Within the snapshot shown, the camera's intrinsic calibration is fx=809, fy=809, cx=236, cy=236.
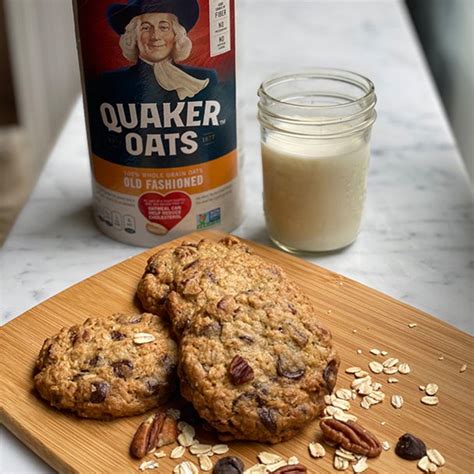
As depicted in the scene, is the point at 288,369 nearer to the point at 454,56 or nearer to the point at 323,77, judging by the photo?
the point at 323,77

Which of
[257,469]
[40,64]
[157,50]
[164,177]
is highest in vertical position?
[157,50]

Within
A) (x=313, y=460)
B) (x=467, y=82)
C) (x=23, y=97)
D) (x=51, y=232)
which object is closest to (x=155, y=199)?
(x=51, y=232)

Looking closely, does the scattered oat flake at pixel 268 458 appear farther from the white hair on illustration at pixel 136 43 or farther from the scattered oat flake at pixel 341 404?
the white hair on illustration at pixel 136 43

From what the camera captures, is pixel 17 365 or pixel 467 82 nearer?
pixel 17 365

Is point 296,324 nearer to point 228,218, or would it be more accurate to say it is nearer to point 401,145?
point 228,218

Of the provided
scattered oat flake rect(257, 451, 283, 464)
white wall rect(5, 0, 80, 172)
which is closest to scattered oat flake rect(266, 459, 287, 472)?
scattered oat flake rect(257, 451, 283, 464)

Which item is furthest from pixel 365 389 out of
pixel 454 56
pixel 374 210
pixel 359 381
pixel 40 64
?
pixel 40 64
